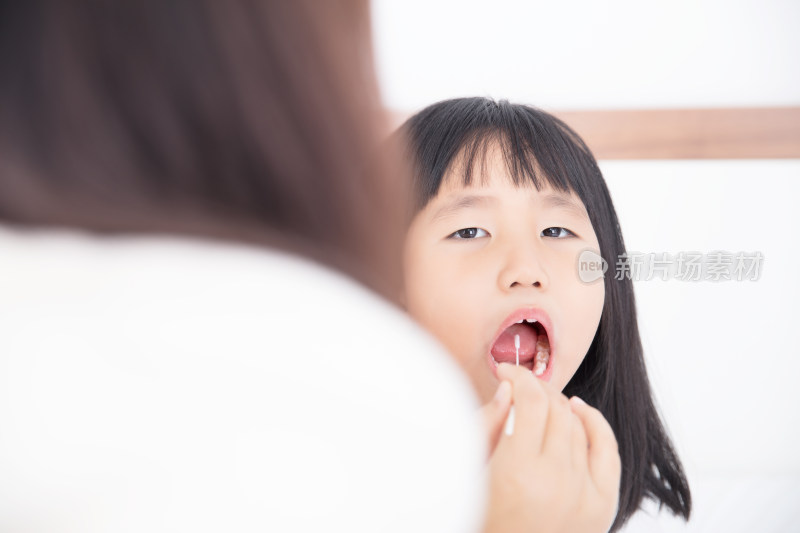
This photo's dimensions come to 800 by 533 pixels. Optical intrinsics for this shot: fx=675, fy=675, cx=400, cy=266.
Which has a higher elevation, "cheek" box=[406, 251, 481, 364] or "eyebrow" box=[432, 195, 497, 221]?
"eyebrow" box=[432, 195, 497, 221]

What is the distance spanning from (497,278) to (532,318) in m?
0.06

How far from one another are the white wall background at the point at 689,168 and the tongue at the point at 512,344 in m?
0.44

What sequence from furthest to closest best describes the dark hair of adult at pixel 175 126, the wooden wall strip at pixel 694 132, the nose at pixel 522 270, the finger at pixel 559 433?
the wooden wall strip at pixel 694 132, the nose at pixel 522 270, the finger at pixel 559 433, the dark hair of adult at pixel 175 126

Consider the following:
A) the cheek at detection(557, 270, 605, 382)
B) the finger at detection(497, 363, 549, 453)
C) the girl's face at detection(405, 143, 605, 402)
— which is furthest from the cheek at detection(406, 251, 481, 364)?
the finger at detection(497, 363, 549, 453)

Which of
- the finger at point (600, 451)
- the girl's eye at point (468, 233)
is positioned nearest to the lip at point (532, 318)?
the girl's eye at point (468, 233)

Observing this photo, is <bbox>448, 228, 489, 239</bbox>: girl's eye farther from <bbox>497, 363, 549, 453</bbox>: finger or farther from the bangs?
<bbox>497, 363, 549, 453</bbox>: finger

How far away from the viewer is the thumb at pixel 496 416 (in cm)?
53

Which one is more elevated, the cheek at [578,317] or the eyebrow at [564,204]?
the eyebrow at [564,204]

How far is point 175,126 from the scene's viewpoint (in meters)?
0.32

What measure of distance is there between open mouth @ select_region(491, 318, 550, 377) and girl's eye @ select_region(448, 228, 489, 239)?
0.38 feet

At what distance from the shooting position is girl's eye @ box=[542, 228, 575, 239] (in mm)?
851

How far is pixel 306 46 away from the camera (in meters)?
0.35

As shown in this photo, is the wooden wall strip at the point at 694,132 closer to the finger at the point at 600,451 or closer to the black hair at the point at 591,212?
the black hair at the point at 591,212

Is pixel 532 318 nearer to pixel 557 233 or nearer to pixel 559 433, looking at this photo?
pixel 557 233
